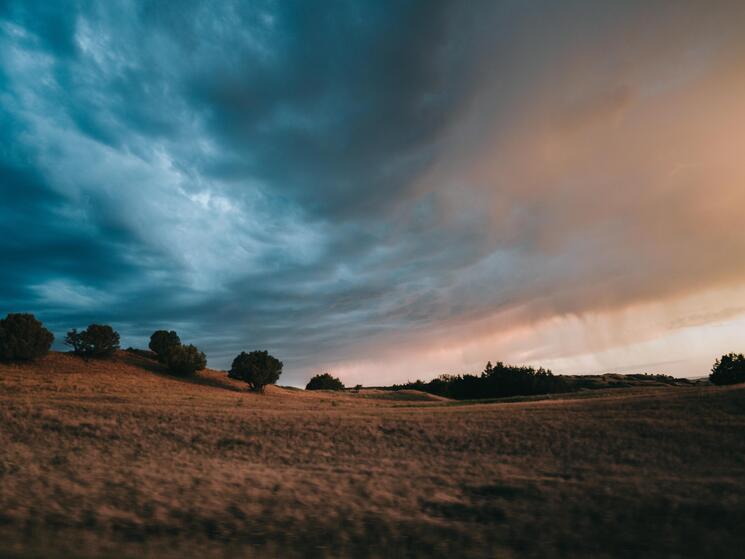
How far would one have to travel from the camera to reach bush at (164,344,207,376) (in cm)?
4997

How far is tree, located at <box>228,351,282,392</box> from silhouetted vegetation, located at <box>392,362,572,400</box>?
83.0 feet

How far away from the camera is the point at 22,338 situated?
40906 mm

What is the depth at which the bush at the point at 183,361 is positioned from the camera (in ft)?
164

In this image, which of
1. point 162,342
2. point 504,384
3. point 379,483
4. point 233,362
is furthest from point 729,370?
point 162,342

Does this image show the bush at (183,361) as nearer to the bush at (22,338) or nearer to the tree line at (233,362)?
the tree line at (233,362)

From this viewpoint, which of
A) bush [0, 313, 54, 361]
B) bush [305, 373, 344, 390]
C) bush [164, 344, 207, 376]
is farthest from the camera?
bush [305, 373, 344, 390]

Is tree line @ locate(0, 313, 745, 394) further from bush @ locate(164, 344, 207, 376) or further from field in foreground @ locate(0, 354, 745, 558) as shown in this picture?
field in foreground @ locate(0, 354, 745, 558)

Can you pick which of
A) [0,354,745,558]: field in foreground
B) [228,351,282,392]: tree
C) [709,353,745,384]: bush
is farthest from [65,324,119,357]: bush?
[709,353,745,384]: bush

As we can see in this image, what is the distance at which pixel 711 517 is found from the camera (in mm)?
9445

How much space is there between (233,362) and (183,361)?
5842 mm

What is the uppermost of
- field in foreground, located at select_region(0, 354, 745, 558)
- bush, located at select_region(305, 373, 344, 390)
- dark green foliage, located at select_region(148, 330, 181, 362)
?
dark green foliage, located at select_region(148, 330, 181, 362)

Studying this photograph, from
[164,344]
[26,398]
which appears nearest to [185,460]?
[26,398]

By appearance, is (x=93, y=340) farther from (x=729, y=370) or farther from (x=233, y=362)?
(x=729, y=370)

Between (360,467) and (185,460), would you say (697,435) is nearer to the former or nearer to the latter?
(360,467)
